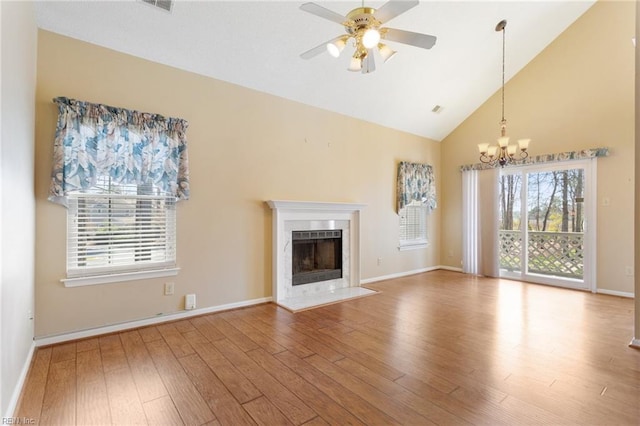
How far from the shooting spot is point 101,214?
2.98m

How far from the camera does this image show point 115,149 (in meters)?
2.98

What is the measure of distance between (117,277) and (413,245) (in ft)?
16.3

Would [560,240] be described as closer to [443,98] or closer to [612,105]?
[612,105]

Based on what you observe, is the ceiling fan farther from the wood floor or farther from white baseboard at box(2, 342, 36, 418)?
white baseboard at box(2, 342, 36, 418)

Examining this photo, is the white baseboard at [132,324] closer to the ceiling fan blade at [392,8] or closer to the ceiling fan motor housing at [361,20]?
the ceiling fan motor housing at [361,20]

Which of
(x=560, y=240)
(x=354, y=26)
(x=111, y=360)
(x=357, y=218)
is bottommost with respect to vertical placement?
(x=111, y=360)

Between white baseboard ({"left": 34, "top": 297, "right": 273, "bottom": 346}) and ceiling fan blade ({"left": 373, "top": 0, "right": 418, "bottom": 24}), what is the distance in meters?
3.41

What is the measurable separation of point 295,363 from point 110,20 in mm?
3520

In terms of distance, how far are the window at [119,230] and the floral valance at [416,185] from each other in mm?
3964

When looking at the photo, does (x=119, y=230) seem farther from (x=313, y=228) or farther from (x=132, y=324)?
(x=313, y=228)

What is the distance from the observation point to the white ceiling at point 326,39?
2900 millimetres

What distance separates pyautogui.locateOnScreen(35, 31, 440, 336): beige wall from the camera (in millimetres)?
2764

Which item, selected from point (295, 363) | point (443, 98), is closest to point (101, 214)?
point (295, 363)

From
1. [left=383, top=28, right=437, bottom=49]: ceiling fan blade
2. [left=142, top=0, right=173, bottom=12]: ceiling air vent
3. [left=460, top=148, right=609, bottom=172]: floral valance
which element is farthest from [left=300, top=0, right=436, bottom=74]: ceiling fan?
[left=460, top=148, right=609, bottom=172]: floral valance
